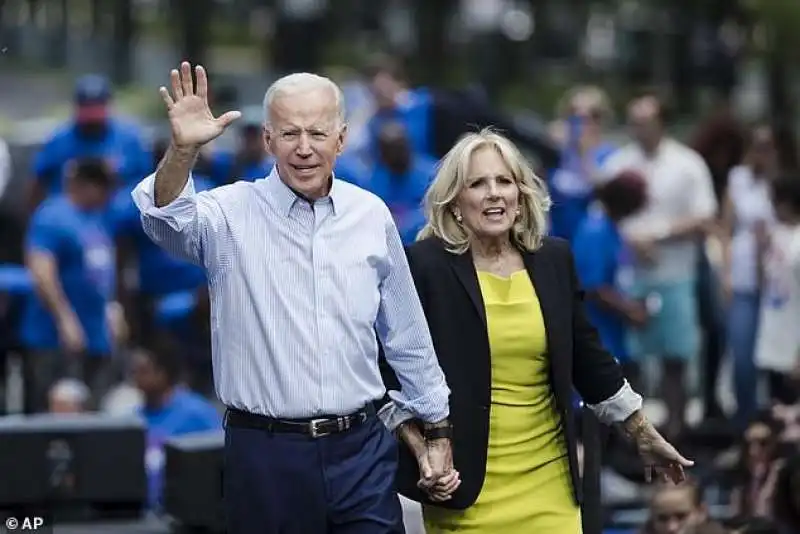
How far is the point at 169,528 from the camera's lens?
8672 mm

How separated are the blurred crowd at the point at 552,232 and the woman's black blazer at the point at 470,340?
4.25 meters

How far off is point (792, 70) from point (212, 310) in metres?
23.7

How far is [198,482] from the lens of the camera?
8.35m

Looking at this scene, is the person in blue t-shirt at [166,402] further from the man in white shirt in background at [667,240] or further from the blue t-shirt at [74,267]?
the man in white shirt in background at [667,240]

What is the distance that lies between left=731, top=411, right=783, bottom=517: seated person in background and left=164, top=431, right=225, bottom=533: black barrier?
243 centimetres

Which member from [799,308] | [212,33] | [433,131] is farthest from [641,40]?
[799,308]

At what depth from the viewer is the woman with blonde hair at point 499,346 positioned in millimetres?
6422

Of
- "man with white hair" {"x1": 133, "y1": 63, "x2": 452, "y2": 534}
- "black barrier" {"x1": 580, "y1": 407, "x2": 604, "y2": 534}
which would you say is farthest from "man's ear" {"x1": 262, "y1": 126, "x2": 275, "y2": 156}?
"black barrier" {"x1": 580, "y1": 407, "x2": 604, "y2": 534}

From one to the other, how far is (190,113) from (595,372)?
1.54 metres

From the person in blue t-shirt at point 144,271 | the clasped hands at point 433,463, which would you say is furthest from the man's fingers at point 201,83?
the person in blue t-shirt at point 144,271

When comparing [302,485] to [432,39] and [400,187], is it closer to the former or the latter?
[400,187]

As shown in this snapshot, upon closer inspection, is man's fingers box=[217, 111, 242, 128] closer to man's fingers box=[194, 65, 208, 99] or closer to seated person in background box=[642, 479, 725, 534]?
man's fingers box=[194, 65, 208, 99]

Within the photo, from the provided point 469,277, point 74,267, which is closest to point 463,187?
point 469,277

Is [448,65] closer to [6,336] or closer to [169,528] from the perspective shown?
[6,336]
